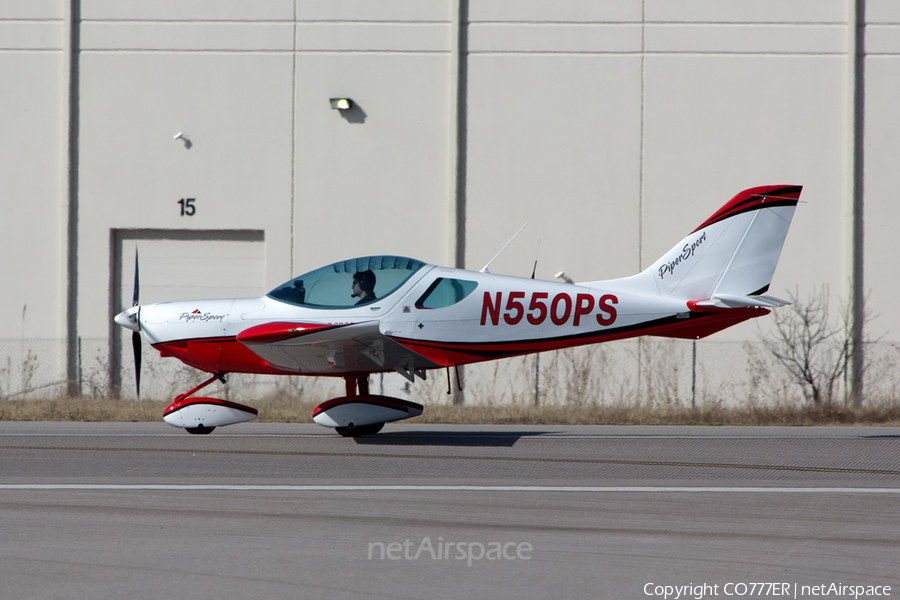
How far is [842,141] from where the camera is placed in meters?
16.2

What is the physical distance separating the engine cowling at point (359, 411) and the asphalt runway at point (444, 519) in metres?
0.28

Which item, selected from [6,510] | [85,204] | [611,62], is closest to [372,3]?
[611,62]

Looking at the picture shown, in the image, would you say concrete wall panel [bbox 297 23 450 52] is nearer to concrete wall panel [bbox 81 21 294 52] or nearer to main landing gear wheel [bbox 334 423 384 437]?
concrete wall panel [bbox 81 21 294 52]

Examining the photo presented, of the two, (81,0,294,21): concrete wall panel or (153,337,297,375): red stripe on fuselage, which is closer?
(153,337,297,375): red stripe on fuselage

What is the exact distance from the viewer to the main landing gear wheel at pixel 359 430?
9.65 m

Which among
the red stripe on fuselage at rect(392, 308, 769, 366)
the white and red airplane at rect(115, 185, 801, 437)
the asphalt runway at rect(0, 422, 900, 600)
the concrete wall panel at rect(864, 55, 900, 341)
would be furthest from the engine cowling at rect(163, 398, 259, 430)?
the concrete wall panel at rect(864, 55, 900, 341)

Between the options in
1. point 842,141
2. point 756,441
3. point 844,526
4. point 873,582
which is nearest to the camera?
point 873,582

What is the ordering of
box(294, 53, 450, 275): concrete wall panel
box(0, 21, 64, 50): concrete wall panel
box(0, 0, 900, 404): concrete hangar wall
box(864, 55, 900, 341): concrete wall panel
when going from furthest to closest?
box(0, 21, 64, 50): concrete wall panel, box(294, 53, 450, 275): concrete wall panel, box(0, 0, 900, 404): concrete hangar wall, box(864, 55, 900, 341): concrete wall panel

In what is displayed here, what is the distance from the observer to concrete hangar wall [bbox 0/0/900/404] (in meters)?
16.3

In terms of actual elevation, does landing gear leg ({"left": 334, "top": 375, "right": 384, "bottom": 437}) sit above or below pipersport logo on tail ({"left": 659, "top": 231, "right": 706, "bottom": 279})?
below

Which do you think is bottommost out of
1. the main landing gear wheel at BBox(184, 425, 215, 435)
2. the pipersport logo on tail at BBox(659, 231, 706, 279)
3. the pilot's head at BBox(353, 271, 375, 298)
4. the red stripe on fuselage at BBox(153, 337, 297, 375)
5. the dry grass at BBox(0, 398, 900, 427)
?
the dry grass at BBox(0, 398, 900, 427)

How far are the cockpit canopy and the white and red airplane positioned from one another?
14 mm

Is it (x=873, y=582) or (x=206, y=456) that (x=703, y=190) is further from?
(x=873, y=582)

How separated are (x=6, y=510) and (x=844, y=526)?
588 cm
